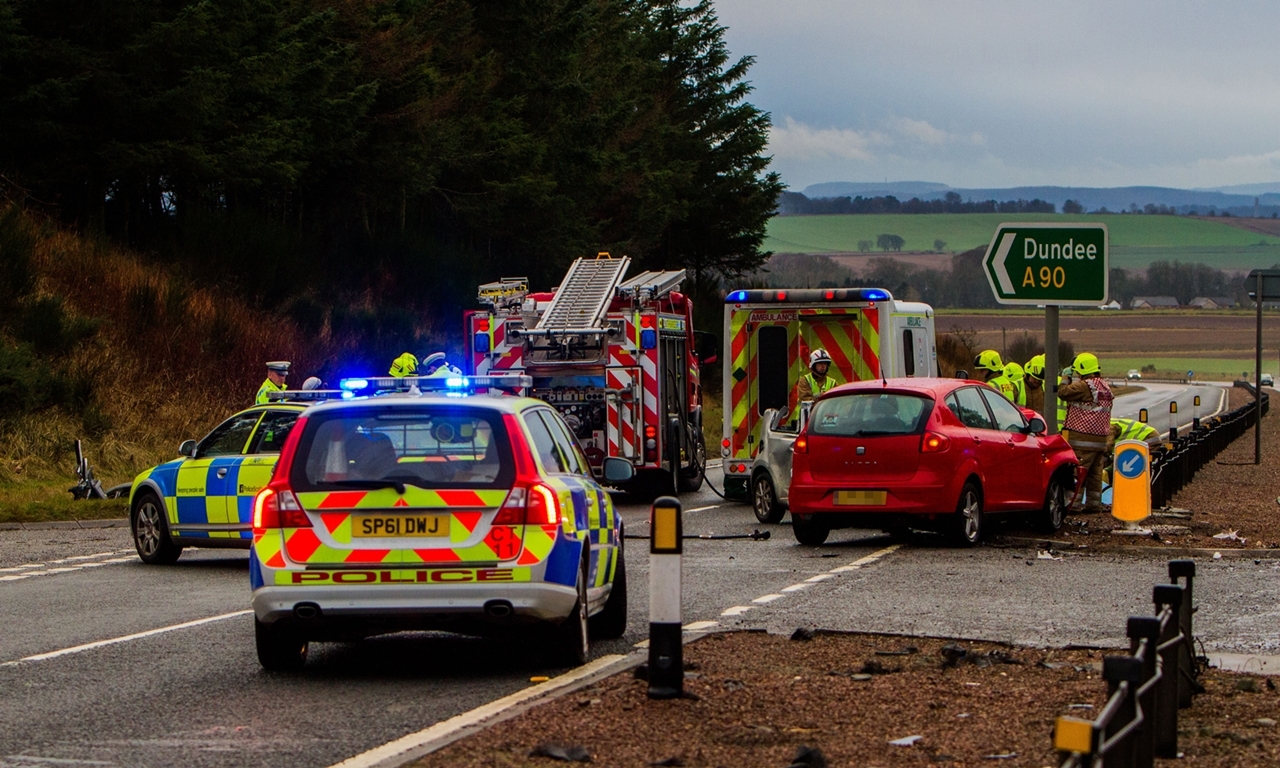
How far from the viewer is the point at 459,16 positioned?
141ft

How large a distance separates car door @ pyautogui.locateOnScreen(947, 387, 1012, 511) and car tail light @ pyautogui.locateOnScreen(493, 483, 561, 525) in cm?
794

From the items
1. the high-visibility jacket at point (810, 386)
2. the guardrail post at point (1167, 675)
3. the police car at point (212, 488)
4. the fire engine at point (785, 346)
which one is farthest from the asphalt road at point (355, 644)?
the fire engine at point (785, 346)

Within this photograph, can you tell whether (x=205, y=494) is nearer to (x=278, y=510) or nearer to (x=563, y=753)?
(x=278, y=510)

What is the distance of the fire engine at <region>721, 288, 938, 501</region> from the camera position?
859 inches

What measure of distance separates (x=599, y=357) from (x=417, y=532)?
528 inches

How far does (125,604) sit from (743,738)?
693 centimetres

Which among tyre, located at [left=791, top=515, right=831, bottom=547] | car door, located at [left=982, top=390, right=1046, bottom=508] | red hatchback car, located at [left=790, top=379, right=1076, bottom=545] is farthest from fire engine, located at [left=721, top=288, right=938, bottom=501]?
tyre, located at [left=791, top=515, right=831, bottom=547]

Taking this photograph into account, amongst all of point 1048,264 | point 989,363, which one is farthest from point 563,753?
point 989,363

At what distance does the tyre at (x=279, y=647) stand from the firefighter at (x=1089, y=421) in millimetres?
12023

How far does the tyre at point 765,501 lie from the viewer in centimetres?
1942

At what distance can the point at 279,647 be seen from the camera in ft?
31.9

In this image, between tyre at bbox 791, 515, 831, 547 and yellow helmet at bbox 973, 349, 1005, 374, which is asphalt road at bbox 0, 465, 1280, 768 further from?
yellow helmet at bbox 973, 349, 1005, 374

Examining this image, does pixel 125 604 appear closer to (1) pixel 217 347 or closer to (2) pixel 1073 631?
(2) pixel 1073 631

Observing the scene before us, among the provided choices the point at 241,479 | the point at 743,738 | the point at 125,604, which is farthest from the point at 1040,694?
the point at 241,479
